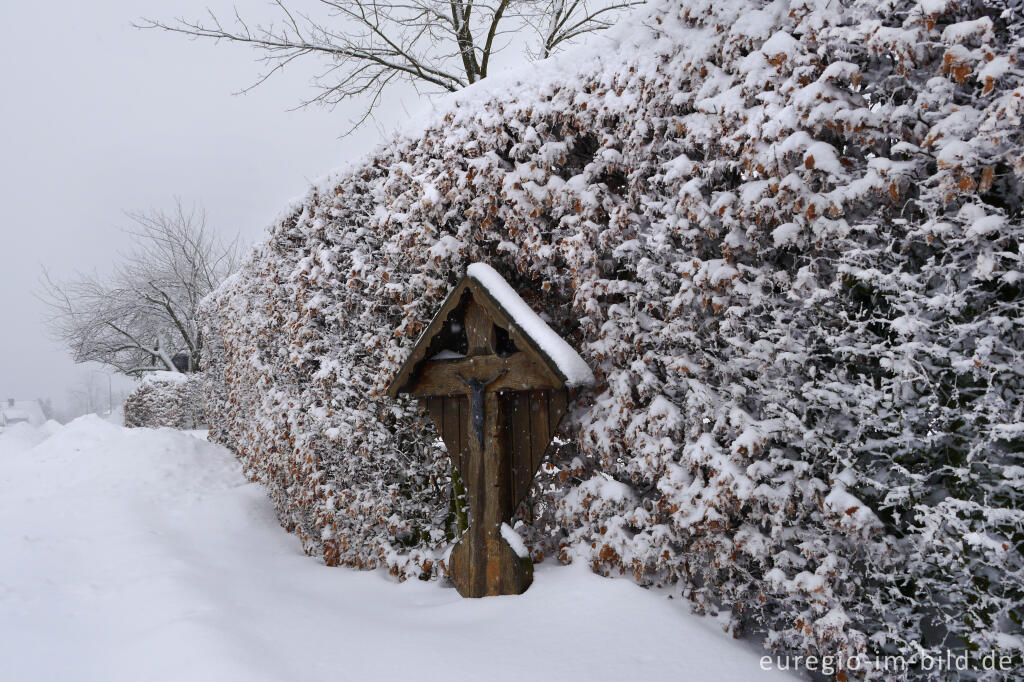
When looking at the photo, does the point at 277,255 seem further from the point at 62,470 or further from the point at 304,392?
the point at 62,470

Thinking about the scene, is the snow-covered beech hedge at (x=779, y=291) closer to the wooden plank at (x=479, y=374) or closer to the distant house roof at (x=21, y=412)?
the wooden plank at (x=479, y=374)

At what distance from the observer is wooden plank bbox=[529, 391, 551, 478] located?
3.96m

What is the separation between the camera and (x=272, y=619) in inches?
159

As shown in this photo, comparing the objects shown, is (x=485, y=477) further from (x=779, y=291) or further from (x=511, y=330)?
(x=779, y=291)

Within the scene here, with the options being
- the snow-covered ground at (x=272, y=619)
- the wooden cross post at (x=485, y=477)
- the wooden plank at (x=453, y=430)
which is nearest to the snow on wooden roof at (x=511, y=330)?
the wooden cross post at (x=485, y=477)

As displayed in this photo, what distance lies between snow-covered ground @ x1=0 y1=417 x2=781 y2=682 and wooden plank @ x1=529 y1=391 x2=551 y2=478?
0.74m

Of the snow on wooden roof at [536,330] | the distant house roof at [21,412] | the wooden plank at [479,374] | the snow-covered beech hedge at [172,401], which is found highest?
the snow on wooden roof at [536,330]

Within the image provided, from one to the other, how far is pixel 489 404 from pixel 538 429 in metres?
0.40

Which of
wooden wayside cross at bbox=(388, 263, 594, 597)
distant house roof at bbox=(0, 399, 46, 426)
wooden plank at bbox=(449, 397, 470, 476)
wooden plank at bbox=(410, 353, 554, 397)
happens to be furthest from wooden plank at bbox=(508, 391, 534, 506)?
distant house roof at bbox=(0, 399, 46, 426)

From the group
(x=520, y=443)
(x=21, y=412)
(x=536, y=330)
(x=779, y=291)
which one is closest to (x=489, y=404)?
(x=520, y=443)

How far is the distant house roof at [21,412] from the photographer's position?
251 ft

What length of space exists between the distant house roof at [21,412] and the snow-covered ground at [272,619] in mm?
87184

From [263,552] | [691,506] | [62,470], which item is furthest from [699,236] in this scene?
[62,470]

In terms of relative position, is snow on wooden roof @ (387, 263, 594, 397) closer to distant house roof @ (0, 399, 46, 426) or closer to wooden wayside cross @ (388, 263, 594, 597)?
wooden wayside cross @ (388, 263, 594, 597)
